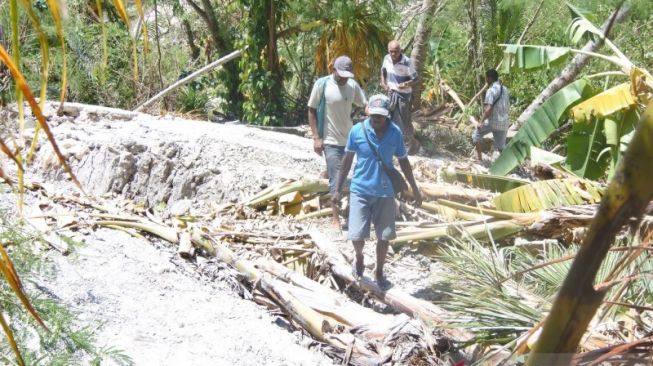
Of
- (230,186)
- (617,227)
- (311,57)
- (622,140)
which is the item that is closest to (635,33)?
(311,57)

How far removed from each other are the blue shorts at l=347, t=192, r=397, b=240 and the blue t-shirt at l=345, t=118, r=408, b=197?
0.23ft

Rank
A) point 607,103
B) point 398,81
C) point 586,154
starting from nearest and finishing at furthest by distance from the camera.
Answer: point 607,103
point 586,154
point 398,81

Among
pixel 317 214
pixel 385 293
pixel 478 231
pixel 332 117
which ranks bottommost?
pixel 385 293

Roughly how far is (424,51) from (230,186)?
5.49 meters

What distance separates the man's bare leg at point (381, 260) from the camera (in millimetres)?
6867

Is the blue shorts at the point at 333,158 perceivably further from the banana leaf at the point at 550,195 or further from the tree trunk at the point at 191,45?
the tree trunk at the point at 191,45

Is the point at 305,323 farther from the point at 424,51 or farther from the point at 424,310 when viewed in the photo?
the point at 424,51

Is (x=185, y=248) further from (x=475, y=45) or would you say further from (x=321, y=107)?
(x=475, y=45)

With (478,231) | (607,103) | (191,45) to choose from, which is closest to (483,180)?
(607,103)

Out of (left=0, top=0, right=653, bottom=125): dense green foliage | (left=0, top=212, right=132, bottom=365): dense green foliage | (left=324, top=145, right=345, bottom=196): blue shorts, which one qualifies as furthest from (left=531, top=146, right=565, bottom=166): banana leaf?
(left=0, top=212, right=132, bottom=365): dense green foliage

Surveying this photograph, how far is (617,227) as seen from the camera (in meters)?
1.37

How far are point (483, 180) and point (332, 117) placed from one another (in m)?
2.14

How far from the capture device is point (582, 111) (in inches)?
339

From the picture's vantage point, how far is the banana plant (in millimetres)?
8398
